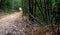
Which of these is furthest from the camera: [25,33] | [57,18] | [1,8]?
[1,8]

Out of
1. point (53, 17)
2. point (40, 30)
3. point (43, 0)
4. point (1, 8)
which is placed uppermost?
point (43, 0)

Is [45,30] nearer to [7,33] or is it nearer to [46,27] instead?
[46,27]

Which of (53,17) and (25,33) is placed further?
(25,33)

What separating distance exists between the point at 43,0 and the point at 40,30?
1324 mm

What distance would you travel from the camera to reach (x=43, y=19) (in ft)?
21.8

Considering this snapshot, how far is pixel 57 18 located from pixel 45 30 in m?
0.68

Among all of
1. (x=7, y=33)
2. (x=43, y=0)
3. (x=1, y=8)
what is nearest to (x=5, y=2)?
(x=1, y=8)

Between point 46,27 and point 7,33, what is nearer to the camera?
point 46,27

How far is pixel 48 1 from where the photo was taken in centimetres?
628

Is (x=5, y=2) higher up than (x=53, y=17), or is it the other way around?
(x=53, y=17)

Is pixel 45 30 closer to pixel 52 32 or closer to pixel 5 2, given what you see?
pixel 52 32

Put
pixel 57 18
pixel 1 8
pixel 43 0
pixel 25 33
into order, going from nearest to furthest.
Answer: pixel 57 18 < pixel 43 0 < pixel 25 33 < pixel 1 8

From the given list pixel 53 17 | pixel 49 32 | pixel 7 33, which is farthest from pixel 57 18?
pixel 7 33

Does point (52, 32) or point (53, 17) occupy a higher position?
point (53, 17)
